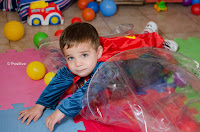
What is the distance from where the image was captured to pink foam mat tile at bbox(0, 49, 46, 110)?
1.20 metres

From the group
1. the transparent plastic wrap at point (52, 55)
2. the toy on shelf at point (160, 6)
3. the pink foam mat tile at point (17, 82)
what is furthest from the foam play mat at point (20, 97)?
the toy on shelf at point (160, 6)

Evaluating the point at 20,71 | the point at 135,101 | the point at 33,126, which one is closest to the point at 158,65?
the point at 135,101

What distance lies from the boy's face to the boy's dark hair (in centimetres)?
2

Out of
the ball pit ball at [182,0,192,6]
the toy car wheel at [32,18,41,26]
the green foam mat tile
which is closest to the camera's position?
the green foam mat tile

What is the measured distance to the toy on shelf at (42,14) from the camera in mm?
1926

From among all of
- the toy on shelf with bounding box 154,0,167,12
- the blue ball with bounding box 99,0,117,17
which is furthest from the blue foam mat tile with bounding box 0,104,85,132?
the toy on shelf with bounding box 154,0,167,12

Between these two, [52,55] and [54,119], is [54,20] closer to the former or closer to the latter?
[52,55]

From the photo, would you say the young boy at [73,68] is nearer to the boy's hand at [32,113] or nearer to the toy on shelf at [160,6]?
the boy's hand at [32,113]

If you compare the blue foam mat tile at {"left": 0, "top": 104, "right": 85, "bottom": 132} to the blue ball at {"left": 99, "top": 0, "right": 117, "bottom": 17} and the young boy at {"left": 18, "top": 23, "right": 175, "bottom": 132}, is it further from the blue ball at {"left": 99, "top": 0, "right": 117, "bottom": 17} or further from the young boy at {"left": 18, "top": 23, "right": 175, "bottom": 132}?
the blue ball at {"left": 99, "top": 0, "right": 117, "bottom": 17}

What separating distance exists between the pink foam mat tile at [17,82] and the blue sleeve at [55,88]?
11 centimetres

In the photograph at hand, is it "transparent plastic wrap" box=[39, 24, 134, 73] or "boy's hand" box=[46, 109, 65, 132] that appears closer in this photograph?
"boy's hand" box=[46, 109, 65, 132]

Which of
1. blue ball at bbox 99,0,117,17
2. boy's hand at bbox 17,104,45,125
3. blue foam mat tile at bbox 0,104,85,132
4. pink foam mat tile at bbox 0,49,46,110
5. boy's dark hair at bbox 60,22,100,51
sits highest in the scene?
boy's dark hair at bbox 60,22,100,51

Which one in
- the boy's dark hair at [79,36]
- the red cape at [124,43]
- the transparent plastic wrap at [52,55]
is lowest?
the transparent plastic wrap at [52,55]

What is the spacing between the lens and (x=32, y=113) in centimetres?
110
